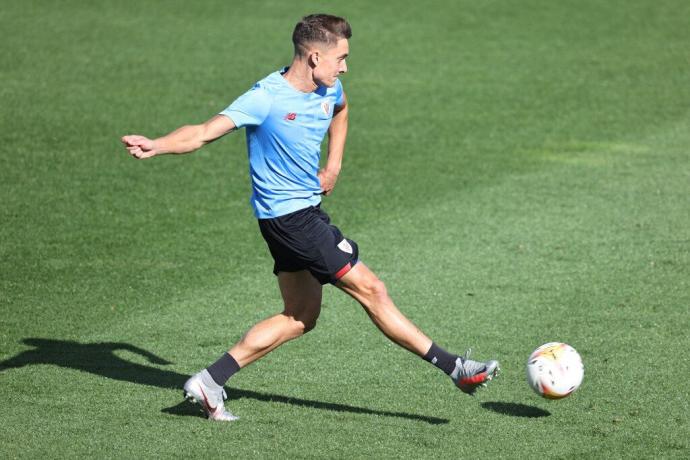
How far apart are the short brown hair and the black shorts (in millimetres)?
1014

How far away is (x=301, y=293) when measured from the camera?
24.1ft

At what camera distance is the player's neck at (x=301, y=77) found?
275 inches

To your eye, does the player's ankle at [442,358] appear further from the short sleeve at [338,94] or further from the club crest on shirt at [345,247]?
the short sleeve at [338,94]

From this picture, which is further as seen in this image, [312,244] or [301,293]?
[301,293]

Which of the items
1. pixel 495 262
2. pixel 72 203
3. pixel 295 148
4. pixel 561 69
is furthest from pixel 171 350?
pixel 561 69

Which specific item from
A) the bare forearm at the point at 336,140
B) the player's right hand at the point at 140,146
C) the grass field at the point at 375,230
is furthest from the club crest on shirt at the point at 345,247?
the player's right hand at the point at 140,146

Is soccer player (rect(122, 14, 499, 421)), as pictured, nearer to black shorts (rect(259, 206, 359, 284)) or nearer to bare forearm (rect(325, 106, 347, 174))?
black shorts (rect(259, 206, 359, 284))

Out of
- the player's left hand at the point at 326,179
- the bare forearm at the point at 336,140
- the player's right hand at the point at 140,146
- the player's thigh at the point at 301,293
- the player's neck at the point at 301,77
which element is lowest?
the player's thigh at the point at 301,293

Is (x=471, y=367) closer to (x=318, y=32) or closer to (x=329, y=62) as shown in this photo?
(x=329, y=62)

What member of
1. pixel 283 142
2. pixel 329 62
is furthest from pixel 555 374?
pixel 329 62

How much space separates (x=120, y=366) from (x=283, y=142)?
92.6 inches

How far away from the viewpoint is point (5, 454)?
6.52 metres

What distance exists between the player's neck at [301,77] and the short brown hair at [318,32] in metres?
0.07

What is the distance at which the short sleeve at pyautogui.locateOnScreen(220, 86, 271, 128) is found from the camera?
672 centimetres
